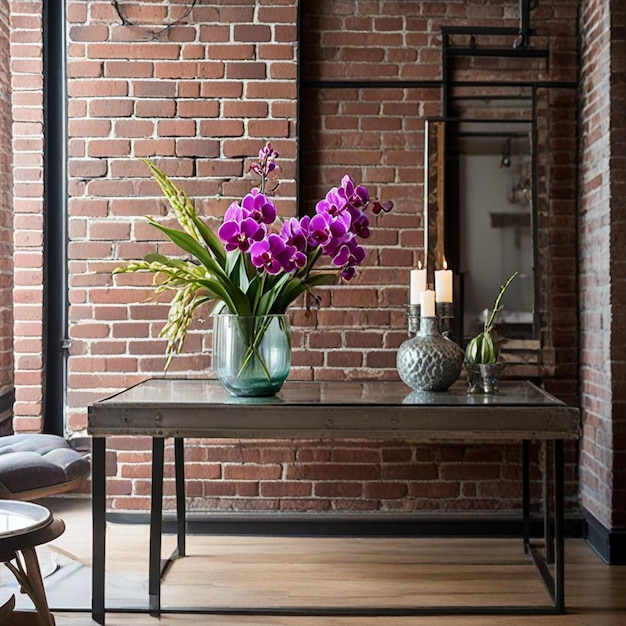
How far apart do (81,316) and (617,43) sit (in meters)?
2.37

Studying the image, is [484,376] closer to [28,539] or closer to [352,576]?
[352,576]

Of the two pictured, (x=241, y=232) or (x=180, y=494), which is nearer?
(x=241, y=232)

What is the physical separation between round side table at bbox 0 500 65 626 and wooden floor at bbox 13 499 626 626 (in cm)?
→ 49

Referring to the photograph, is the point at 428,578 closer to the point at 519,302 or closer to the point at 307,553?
the point at 307,553

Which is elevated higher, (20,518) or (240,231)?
(240,231)

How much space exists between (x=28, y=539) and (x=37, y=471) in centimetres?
65

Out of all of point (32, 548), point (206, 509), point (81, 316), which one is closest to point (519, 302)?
point (206, 509)

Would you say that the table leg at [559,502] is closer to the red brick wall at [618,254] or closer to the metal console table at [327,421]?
the metal console table at [327,421]

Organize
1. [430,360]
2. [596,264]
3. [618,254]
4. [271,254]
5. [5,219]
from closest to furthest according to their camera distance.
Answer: [271,254] → [430,360] → [618,254] → [596,264] → [5,219]

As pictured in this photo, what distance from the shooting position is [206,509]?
3.52 m

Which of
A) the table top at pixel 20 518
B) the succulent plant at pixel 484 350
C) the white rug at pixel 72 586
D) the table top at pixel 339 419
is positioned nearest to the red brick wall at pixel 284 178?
the white rug at pixel 72 586

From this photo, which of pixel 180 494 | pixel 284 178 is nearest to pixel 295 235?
pixel 284 178

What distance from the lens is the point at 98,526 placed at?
255cm

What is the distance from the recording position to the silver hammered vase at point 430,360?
270cm
